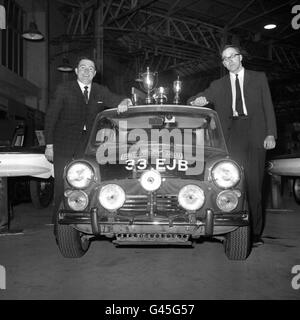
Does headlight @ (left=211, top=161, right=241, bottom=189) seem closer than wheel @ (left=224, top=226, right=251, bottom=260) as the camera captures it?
Yes

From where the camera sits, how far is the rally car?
3.12m

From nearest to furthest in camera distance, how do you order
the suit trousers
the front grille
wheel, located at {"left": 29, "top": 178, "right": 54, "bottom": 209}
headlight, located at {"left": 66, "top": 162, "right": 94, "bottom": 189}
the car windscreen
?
the front grille
headlight, located at {"left": 66, "top": 162, "right": 94, "bottom": 189}
the car windscreen
the suit trousers
wheel, located at {"left": 29, "top": 178, "right": 54, "bottom": 209}

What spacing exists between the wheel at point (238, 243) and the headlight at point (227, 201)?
274 mm

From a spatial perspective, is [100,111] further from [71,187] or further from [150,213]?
[150,213]

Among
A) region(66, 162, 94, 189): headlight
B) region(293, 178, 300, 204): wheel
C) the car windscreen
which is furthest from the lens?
region(293, 178, 300, 204): wheel

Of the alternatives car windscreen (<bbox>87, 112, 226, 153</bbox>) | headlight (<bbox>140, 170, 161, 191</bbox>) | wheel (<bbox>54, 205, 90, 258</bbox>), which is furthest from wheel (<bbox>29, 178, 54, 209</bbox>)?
headlight (<bbox>140, 170, 161, 191</bbox>)

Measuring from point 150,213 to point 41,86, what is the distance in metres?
14.1

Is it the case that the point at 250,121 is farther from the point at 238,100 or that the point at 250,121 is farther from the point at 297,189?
the point at 297,189

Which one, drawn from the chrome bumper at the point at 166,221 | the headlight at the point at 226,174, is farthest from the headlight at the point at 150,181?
the headlight at the point at 226,174

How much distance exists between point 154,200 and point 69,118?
64.3 inches

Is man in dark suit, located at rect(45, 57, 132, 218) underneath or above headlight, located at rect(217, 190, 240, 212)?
above

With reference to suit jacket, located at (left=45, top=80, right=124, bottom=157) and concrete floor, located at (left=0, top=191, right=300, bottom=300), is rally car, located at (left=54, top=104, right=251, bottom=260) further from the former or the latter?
suit jacket, located at (left=45, top=80, right=124, bottom=157)

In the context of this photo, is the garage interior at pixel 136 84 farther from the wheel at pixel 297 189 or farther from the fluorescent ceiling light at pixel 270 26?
the fluorescent ceiling light at pixel 270 26

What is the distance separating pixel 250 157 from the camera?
423cm
